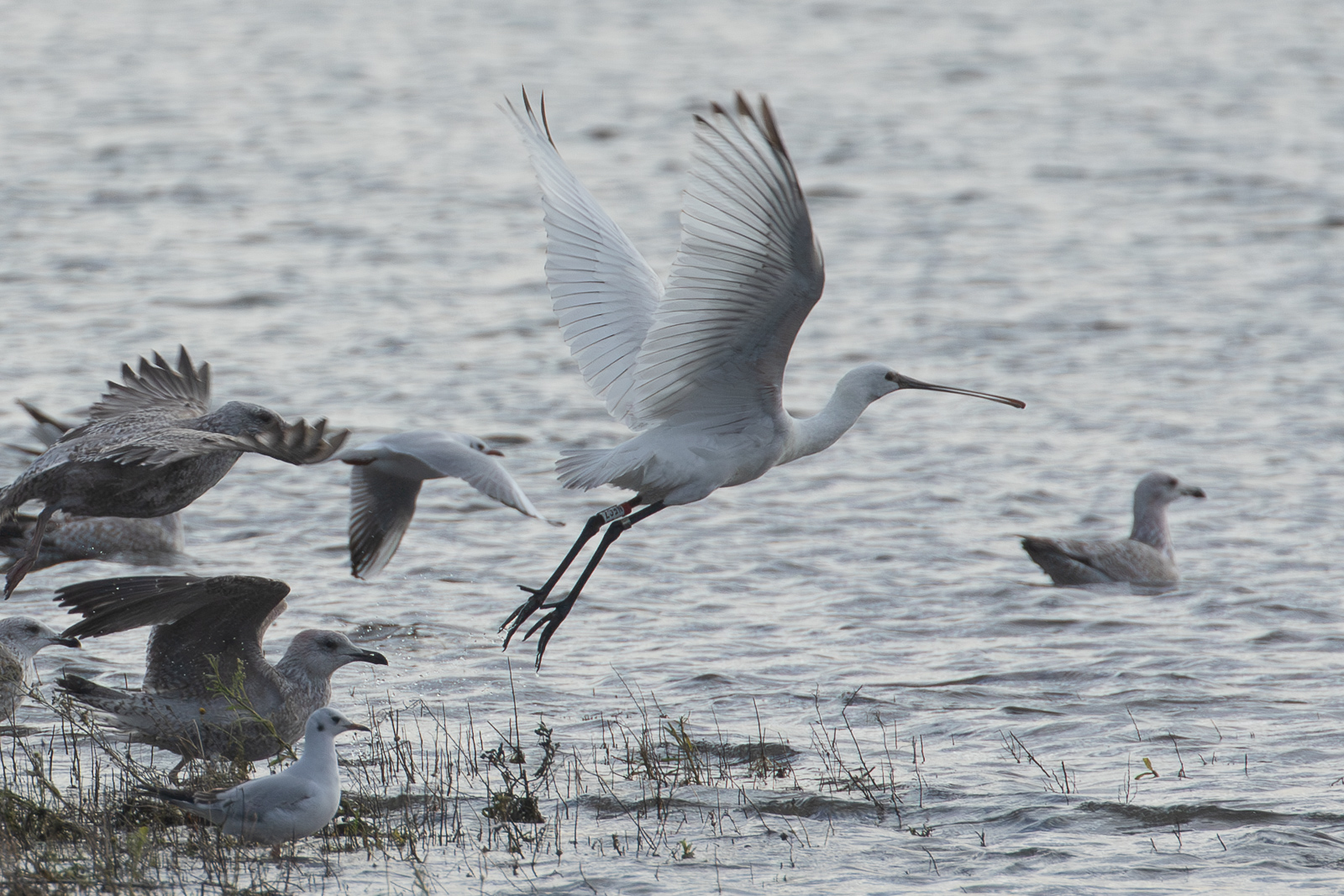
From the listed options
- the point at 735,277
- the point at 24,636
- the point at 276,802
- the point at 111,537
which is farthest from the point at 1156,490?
the point at 276,802

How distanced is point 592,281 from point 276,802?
332 cm

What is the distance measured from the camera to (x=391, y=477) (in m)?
10.0

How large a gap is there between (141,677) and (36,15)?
3003 cm

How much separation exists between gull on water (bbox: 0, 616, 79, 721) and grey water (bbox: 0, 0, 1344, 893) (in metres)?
0.50

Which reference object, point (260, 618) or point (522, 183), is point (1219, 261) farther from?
point (260, 618)

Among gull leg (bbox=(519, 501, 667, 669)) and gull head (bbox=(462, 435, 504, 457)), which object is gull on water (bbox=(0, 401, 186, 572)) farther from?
gull leg (bbox=(519, 501, 667, 669))

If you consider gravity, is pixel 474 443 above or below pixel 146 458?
below

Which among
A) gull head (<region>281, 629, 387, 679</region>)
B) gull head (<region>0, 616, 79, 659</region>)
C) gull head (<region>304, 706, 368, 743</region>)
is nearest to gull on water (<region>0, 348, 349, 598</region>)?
gull head (<region>0, 616, 79, 659</region>)

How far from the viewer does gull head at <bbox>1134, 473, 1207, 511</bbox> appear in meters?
Answer: 11.7

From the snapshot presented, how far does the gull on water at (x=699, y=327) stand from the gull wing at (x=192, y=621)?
3.88 feet

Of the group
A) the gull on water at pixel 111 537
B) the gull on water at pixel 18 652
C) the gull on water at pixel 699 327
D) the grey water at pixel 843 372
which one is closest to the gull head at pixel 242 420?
the gull on water at pixel 18 652

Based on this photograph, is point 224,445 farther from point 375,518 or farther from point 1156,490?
point 1156,490

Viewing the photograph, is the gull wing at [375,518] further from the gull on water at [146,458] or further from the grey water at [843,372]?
the gull on water at [146,458]

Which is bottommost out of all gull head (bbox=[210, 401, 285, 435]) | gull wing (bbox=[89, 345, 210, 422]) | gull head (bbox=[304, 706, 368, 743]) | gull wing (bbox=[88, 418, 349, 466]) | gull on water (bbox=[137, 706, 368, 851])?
gull on water (bbox=[137, 706, 368, 851])
